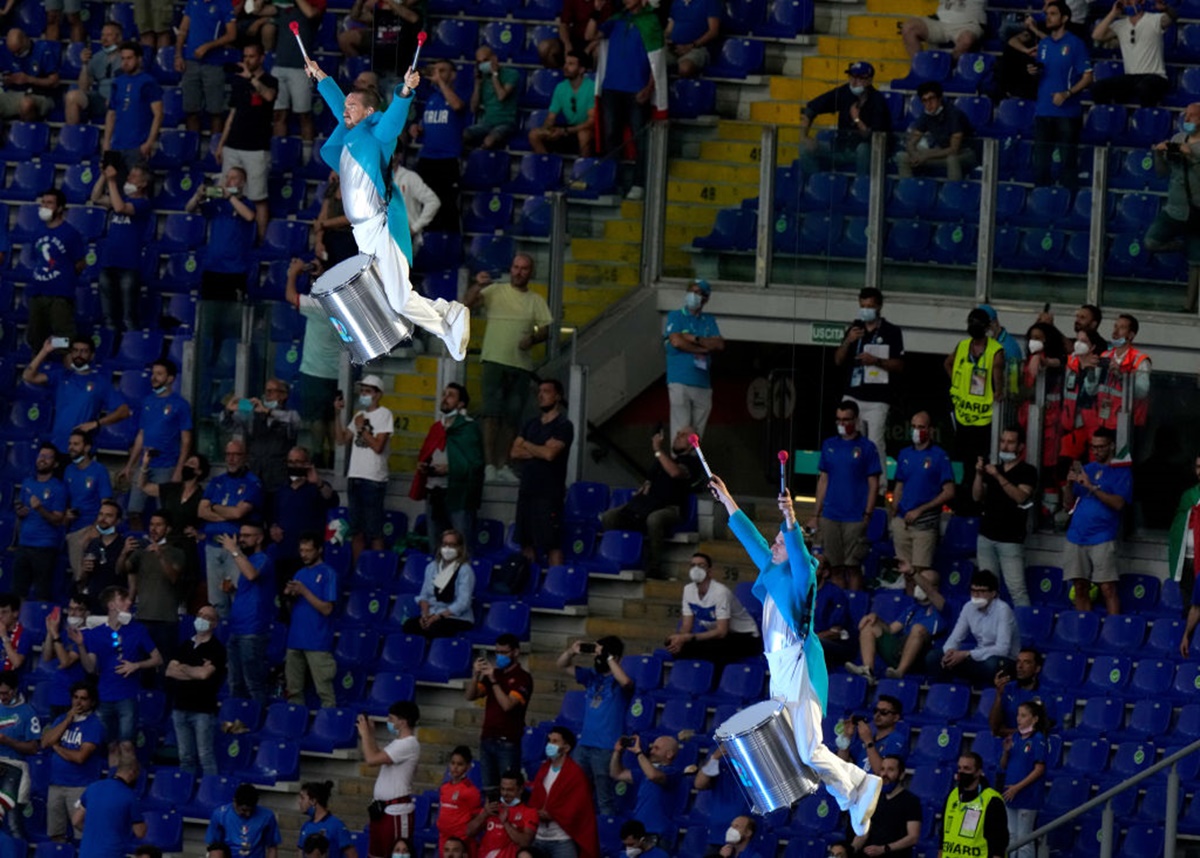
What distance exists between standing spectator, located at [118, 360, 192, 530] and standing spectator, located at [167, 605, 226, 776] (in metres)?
1.94

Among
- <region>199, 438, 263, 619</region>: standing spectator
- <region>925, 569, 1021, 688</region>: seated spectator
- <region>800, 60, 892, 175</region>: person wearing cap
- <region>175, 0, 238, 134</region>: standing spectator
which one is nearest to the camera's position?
<region>925, 569, 1021, 688</region>: seated spectator

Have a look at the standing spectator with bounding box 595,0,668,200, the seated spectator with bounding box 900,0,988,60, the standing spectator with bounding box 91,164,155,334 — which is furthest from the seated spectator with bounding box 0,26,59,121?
the seated spectator with bounding box 900,0,988,60

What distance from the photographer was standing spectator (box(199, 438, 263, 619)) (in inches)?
939

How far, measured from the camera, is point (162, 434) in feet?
81.1

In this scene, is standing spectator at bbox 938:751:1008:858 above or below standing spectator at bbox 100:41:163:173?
below

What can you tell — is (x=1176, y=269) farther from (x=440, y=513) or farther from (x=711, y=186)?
(x=440, y=513)

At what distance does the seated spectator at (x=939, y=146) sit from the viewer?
2389 centimetres

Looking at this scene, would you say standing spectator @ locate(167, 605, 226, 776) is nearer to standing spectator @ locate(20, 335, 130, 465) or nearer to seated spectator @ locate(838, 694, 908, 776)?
standing spectator @ locate(20, 335, 130, 465)

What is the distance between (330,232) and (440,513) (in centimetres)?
268

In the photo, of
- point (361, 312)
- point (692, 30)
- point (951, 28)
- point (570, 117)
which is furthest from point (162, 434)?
point (361, 312)

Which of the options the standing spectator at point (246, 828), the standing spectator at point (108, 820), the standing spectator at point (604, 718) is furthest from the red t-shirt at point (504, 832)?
the standing spectator at point (108, 820)

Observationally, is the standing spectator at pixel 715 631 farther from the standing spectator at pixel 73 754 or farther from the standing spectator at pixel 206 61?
the standing spectator at pixel 206 61

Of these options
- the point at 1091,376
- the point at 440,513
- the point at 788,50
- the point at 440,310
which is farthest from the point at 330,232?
the point at 440,310

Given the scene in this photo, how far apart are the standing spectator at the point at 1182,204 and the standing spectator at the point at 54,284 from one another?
30.3ft
